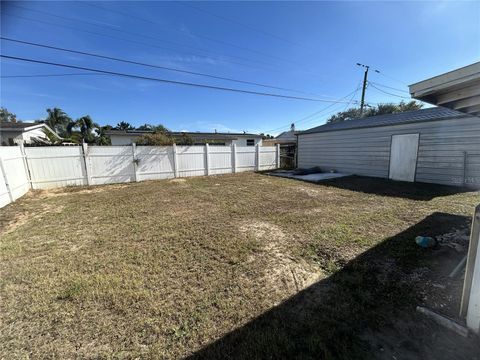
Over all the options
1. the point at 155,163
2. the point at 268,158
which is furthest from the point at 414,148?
the point at 155,163

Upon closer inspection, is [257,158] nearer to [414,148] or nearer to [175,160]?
[175,160]

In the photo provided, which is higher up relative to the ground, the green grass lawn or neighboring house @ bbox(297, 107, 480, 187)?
neighboring house @ bbox(297, 107, 480, 187)

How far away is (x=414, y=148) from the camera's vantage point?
8562 millimetres

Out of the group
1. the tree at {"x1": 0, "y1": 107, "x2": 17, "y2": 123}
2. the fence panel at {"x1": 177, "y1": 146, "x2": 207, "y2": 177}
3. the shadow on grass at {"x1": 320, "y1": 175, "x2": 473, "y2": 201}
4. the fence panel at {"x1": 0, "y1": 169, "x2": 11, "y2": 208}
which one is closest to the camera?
the fence panel at {"x1": 0, "y1": 169, "x2": 11, "y2": 208}

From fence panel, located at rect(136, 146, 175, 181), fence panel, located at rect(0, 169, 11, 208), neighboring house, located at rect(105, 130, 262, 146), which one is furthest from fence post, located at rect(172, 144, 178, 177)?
neighboring house, located at rect(105, 130, 262, 146)

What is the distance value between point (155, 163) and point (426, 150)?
1165cm

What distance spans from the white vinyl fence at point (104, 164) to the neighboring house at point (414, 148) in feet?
17.9

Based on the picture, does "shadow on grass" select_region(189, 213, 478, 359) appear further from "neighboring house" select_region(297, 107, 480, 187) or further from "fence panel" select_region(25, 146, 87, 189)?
"fence panel" select_region(25, 146, 87, 189)

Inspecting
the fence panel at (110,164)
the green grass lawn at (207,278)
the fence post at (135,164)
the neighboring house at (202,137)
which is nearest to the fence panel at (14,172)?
the green grass lawn at (207,278)

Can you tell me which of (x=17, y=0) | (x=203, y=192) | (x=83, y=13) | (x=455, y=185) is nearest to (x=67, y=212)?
(x=203, y=192)

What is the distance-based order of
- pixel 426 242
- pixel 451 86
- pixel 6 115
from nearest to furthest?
pixel 451 86, pixel 426 242, pixel 6 115

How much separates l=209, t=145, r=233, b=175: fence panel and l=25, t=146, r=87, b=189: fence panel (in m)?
6.01

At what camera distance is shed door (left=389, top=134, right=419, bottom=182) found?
8.61m

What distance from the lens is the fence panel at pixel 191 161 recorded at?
1137 cm
